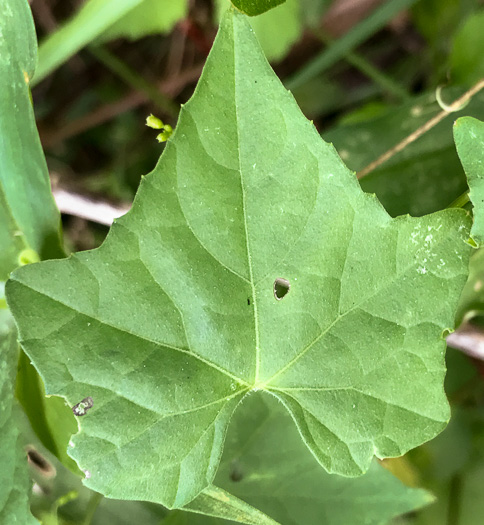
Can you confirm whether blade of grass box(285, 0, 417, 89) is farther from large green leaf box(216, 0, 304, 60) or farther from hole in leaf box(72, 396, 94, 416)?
hole in leaf box(72, 396, 94, 416)

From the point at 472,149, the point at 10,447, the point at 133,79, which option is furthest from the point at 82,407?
the point at 133,79

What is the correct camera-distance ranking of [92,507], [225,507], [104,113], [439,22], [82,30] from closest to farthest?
[225,507] < [92,507] < [82,30] < [439,22] < [104,113]

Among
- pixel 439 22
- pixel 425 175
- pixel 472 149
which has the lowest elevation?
pixel 472 149

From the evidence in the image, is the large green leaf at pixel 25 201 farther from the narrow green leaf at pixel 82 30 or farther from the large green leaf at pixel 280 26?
the large green leaf at pixel 280 26

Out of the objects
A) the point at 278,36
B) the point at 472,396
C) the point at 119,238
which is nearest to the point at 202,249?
the point at 119,238

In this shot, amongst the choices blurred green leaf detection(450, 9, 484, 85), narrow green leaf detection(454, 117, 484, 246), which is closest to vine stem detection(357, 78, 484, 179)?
blurred green leaf detection(450, 9, 484, 85)

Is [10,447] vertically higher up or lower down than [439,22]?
lower down

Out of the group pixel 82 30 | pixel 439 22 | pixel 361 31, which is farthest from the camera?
pixel 439 22

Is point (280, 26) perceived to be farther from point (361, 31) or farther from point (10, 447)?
point (10, 447)
